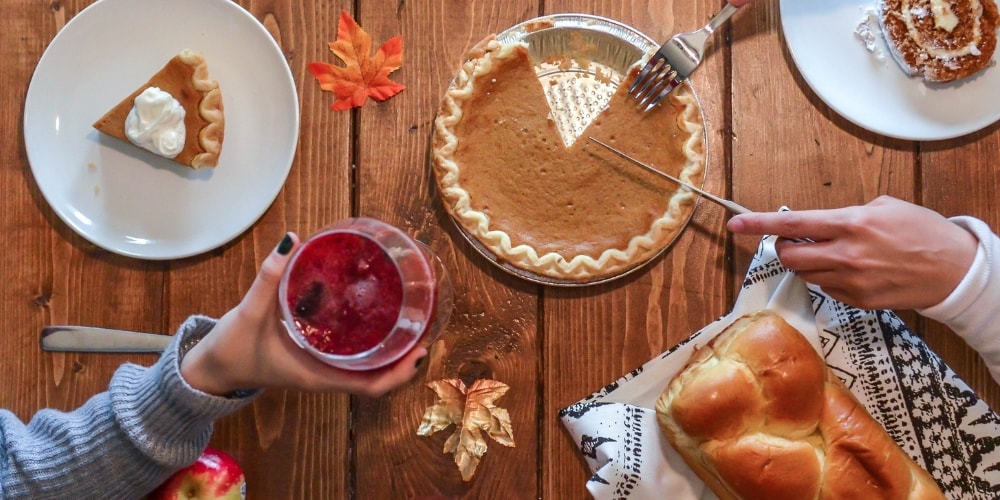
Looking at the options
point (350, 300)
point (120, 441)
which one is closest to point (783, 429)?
point (350, 300)

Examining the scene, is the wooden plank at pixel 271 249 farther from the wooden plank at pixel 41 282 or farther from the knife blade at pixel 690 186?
the knife blade at pixel 690 186

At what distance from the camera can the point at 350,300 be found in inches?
43.3

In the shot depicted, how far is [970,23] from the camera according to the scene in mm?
1447

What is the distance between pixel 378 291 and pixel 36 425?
73 cm

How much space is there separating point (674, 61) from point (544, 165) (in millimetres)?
310

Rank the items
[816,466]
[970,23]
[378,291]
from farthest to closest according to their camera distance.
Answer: [970,23], [816,466], [378,291]

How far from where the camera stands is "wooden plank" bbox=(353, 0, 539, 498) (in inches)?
58.6

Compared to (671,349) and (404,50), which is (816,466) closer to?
(671,349)

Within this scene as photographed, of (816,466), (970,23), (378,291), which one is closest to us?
(378,291)

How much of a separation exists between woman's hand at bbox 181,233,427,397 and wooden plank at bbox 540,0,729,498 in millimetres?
435

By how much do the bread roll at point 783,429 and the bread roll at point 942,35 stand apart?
57 cm

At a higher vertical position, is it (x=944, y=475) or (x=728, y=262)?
(x=728, y=262)

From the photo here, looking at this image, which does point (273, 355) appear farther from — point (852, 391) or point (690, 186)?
point (852, 391)

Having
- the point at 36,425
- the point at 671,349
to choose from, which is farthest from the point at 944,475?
the point at 36,425
